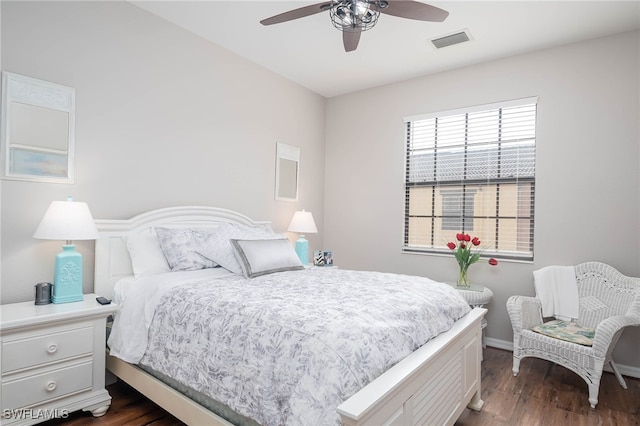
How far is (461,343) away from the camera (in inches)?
83.2

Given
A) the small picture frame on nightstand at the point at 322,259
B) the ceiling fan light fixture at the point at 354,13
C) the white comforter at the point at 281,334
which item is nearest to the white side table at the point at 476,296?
the white comforter at the point at 281,334

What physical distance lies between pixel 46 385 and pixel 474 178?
151 inches

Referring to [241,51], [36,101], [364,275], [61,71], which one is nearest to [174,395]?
[364,275]

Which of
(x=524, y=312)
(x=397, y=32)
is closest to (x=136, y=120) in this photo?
(x=397, y=32)

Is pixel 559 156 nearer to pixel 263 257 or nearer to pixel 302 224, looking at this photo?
pixel 302 224

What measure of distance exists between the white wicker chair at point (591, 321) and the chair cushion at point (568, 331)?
5cm

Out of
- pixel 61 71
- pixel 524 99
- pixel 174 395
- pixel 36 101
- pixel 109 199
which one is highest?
pixel 524 99

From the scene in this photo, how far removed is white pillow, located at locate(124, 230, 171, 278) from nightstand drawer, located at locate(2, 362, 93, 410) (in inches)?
26.0

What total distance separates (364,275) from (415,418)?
1.24 metres

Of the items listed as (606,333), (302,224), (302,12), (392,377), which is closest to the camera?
Answer: (392,377)

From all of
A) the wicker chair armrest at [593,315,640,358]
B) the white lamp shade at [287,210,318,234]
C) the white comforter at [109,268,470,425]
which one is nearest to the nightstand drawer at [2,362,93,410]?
the white comforter at [109,268,470,425]

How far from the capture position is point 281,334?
1567mm

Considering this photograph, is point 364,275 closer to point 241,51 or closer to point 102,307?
point 102,307

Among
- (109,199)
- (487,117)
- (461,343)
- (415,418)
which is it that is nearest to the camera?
(415,418)
